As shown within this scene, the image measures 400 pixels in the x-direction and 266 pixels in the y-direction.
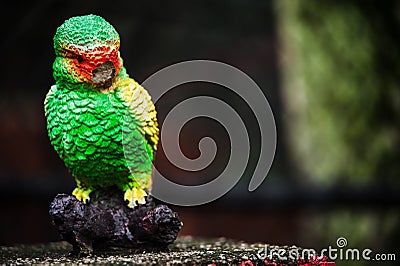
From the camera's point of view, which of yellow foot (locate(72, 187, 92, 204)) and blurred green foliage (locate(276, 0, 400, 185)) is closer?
Answer: yellow foot (locate(72, 187, 92, 204))

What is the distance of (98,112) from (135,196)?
0.23m

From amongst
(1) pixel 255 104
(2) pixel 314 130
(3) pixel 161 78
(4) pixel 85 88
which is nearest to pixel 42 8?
(3) pixel 161 78

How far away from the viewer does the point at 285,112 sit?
13.3 feet

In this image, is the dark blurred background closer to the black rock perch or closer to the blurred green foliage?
the blurred green foliage

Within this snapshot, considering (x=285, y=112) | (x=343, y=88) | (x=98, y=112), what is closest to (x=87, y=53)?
(x=98, y=112)

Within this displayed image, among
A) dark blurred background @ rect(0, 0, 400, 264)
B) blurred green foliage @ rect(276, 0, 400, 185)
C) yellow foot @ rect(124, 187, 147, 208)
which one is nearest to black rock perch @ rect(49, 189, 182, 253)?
yellow foot @ rect(124, 187, 147, 208)

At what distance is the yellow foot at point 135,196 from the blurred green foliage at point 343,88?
2.01 meters

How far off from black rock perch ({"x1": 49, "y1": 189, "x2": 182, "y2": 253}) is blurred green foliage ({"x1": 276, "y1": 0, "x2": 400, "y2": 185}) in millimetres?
2041

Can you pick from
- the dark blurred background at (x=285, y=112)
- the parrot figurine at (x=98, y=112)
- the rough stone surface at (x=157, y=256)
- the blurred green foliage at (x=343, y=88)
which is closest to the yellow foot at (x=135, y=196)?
the parrot figurine at (x=98, y=112)

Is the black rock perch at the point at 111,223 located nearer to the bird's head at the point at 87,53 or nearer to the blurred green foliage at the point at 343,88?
the bird's head at the point at 87,53

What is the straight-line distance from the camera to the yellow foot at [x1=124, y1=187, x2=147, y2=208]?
5.28 ft

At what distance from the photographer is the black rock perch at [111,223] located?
1.52 m

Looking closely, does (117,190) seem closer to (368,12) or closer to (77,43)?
(77,43)

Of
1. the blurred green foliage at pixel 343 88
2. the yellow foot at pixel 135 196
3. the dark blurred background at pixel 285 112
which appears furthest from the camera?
the blurred green foliage at pixel 343 88
